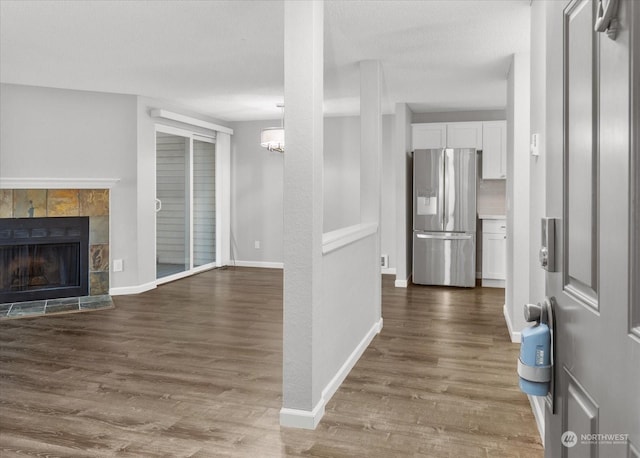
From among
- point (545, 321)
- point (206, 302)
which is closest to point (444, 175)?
point (206, 302)

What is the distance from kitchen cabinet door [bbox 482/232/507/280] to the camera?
676cm

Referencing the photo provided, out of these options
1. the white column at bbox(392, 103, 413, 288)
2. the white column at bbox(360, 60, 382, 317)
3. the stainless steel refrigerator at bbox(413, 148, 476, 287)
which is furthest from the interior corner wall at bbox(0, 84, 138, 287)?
the stainless steel refrigerator at bbox(413, 148, 476, 287)

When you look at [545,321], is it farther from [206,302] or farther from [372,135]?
[206,302]

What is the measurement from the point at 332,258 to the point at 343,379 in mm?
853

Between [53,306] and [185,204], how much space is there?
2.54 meters

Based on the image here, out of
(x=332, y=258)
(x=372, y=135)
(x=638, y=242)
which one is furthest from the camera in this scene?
(x=372, y=135)

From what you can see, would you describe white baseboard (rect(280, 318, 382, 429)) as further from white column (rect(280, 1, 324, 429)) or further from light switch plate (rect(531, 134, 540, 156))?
light switch plate (rect(531, 134, 540, 156))

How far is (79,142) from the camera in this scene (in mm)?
6027

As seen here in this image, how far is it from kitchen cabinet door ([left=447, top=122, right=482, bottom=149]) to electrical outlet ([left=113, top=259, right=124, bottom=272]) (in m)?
4.54

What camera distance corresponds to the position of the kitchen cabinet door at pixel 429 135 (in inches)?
280

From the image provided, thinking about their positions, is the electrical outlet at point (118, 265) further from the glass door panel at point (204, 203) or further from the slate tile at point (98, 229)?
the glass door panel at point (204, 203)

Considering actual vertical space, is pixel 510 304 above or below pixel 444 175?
below

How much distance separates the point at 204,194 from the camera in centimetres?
820

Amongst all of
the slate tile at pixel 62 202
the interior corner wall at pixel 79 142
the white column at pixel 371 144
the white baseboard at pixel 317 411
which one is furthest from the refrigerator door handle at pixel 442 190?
the slate tile at pixel 62 202
